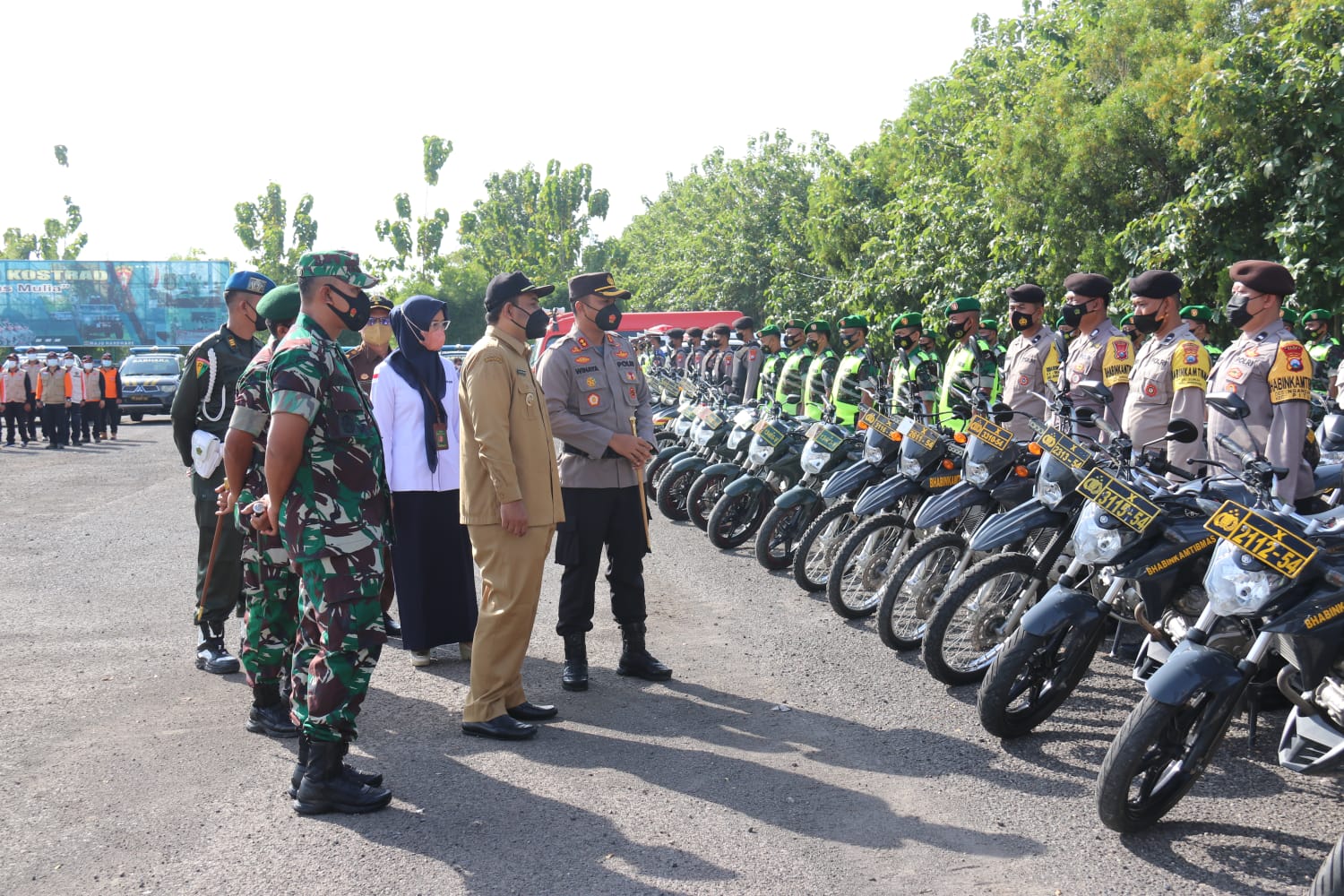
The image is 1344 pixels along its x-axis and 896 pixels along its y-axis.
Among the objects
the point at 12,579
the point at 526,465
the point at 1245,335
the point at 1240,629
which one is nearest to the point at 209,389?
the point at 526,465

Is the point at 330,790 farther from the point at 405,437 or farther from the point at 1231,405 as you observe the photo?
the point at 1231,405

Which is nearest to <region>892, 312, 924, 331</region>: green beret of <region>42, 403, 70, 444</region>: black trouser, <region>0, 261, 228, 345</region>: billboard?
<region>42, 403, 70, 444</region>: black trouser

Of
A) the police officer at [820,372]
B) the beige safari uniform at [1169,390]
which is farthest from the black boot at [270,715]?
the police officer at [820,372]

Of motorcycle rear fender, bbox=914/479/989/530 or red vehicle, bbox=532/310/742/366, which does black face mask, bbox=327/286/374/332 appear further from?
red vehicle, bbox=532/310/742/366

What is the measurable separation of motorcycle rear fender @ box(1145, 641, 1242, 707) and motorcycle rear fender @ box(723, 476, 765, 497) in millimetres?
5584

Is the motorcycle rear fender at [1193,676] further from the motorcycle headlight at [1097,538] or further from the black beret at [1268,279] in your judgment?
the black beret at [1268,279]

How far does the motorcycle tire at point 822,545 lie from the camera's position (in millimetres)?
7363

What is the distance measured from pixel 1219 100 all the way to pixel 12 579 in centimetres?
1137

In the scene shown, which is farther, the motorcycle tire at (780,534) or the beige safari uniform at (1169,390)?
the motorcycle tire at (780,534)

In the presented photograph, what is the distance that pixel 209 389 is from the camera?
574cm

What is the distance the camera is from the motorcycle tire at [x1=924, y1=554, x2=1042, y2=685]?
5117mm

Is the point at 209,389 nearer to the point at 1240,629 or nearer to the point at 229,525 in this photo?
the point at 229,525

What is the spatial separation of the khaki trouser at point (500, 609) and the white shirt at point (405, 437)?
1.12 m

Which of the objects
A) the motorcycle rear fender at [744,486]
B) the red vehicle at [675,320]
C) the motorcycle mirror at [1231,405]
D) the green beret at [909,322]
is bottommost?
the motorcycle rear fender at [744,486]
